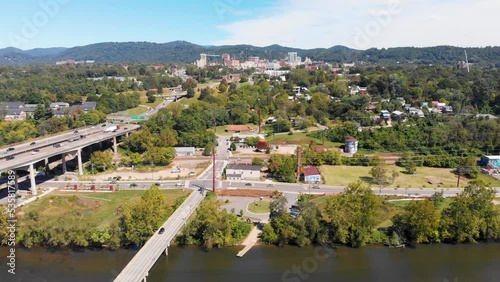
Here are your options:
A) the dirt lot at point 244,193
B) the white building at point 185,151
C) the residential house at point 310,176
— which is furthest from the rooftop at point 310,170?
the white building at point 185,151

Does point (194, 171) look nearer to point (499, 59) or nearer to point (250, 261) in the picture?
point (250, 261)

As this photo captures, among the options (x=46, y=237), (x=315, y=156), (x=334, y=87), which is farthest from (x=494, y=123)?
(x=46, y=237)

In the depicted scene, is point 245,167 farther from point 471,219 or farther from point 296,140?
point 471,219

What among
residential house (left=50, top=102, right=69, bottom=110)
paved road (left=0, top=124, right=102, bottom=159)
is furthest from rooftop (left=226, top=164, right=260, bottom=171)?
residential house (left=50, top=102, right=69, bottom=110)

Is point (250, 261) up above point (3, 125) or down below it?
below

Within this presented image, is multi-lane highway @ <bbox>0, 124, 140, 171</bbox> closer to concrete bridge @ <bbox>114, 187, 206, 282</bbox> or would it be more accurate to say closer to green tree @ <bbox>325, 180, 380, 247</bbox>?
concrete bridge @ <bbox>114, 187, 206, 282</bbox>

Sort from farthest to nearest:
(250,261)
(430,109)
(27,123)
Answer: (430,109), (27,123), (250,261)
